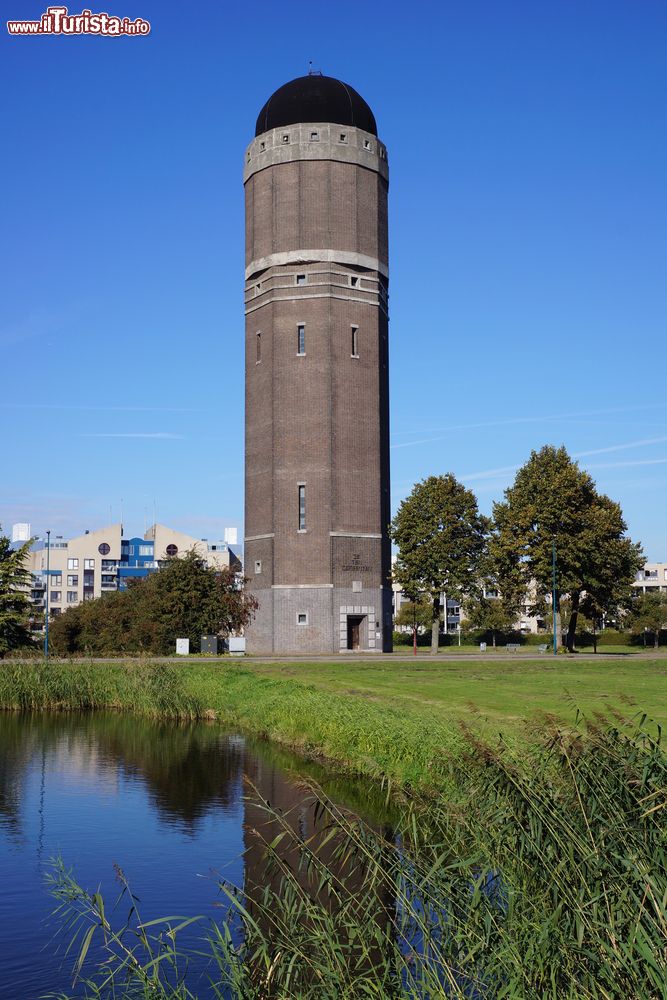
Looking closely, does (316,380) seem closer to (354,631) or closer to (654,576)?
(354,631)

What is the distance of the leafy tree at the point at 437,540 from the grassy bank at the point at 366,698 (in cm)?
1789

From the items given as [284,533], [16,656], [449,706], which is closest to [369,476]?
[284,533]

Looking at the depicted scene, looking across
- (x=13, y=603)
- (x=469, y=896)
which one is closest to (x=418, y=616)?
(x=13, y=603)

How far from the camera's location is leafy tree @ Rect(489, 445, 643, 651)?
6400 centimetres

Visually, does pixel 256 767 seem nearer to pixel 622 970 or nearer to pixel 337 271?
pixel 622 970

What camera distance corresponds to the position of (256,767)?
80.2 ft

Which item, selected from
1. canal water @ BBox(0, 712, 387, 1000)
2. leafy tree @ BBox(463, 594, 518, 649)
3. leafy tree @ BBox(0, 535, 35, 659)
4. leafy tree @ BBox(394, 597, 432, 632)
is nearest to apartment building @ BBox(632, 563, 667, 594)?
leafy tree @ BBox(394, 597, 432, 632)

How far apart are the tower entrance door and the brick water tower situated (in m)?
0.09

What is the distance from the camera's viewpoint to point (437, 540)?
69500 mm

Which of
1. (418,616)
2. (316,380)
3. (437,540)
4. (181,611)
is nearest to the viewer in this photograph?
(181,611)

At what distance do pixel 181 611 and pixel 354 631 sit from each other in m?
11.2

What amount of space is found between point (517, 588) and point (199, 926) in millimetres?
54597

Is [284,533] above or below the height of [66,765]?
above

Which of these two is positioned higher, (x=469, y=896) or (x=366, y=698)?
(x=469, y=896)
